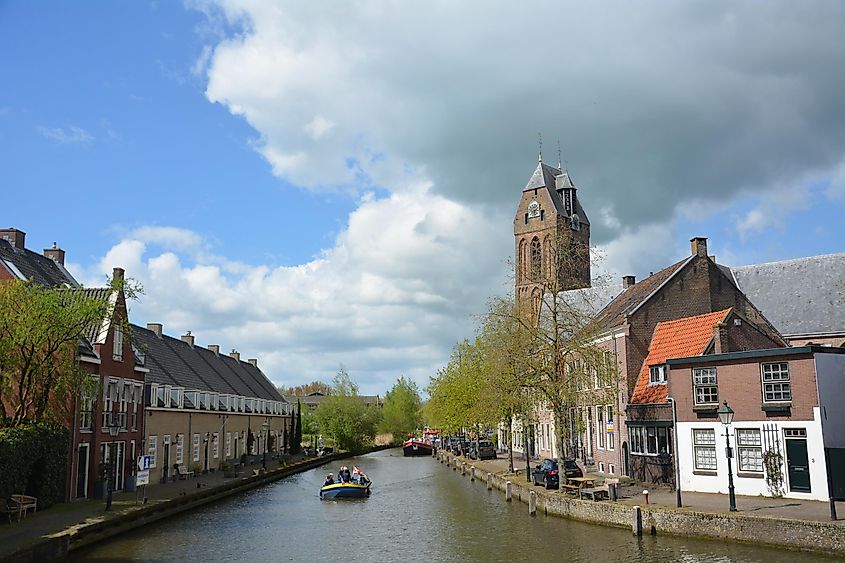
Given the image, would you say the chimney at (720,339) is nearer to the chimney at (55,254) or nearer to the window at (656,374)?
the window at (656,374)

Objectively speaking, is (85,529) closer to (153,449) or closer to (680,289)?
(153,449)

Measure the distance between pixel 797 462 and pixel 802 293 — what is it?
26.5m

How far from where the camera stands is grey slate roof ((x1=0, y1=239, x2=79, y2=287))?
34250 millimetres

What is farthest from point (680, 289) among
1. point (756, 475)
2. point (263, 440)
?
point (263, 440)

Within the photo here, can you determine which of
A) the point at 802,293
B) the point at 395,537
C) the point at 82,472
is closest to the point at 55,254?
the point at 82,472

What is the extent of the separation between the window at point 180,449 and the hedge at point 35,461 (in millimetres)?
15404

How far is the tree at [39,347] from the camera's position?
28.9 metres

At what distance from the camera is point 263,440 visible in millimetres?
71250

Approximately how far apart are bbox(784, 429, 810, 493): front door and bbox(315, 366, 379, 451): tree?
6467 centimetres

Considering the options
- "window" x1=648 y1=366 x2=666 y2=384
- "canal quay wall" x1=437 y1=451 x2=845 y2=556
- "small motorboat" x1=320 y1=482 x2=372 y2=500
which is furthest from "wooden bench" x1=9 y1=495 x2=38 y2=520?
"window" x1=648 y1=366 x2=666 y2=384

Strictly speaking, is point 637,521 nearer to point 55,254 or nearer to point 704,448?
point 704,448

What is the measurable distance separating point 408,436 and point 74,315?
95.3 meters

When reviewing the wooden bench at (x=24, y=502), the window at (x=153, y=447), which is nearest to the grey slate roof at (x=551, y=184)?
the window at (x=153, y=447)

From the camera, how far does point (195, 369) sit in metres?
58.6
